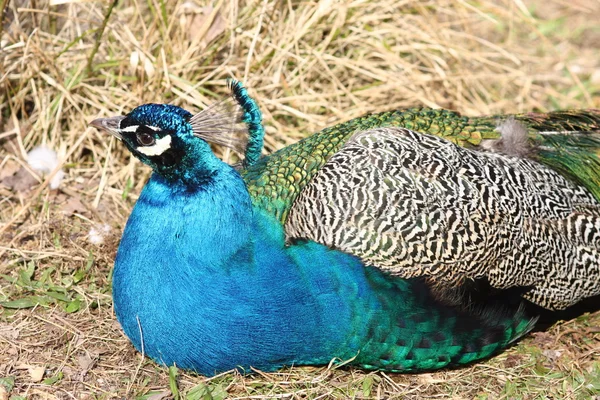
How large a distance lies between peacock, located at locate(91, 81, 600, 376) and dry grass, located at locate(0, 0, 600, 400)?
138mm

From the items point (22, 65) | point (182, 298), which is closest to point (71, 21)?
point (22, 65)

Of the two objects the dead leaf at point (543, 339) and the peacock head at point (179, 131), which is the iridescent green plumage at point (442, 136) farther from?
the dead leaf at point (543, 339)

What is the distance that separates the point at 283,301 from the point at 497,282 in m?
0.81

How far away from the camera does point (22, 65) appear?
3.97m

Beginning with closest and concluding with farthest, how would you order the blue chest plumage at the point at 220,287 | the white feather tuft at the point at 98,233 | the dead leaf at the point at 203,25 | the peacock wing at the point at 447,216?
the blue chest plumage at the point at 220,287 < the peacock wing at the point at 447,216 < the white feather tuft at the point at 98,233 < the dead leaf at the point at 203,25

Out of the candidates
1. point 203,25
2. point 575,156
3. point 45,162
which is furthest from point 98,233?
point 575,156

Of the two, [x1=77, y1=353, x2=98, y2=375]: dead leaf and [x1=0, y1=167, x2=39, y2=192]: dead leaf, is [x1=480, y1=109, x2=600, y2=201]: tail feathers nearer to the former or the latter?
[x1=77, y1=353, x2=98, y2=375]: dead leaf

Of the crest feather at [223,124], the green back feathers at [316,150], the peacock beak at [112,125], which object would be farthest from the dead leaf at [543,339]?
the peacock beak at [112,125]

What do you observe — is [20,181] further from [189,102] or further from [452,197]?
[452,197]

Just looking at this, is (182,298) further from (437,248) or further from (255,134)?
(437,248)

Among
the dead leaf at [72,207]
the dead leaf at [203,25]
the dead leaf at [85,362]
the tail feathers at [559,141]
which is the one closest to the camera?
the dead leaf at [85,362]

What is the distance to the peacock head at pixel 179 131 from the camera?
8.86ft

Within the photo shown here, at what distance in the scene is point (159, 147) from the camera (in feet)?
8.89

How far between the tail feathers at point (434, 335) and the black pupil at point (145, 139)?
0.96m
